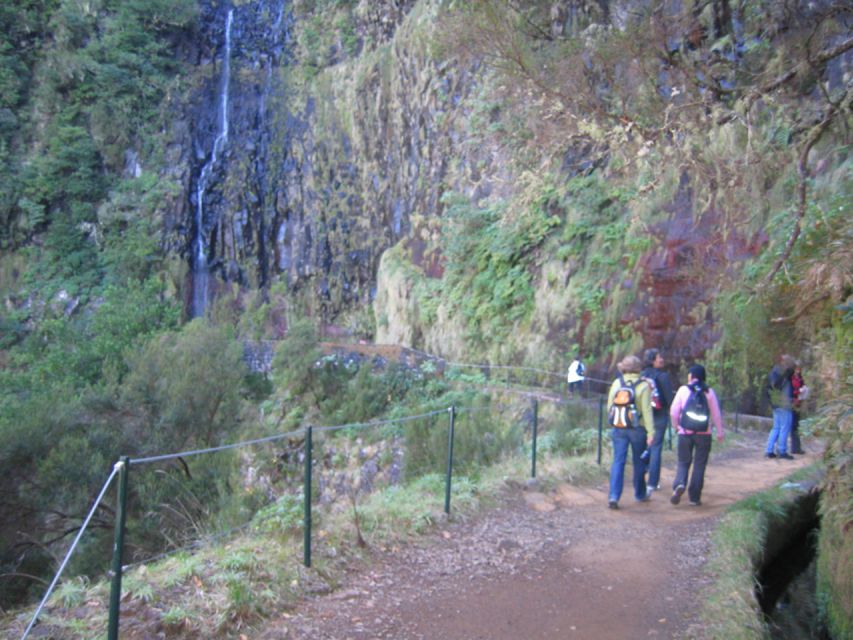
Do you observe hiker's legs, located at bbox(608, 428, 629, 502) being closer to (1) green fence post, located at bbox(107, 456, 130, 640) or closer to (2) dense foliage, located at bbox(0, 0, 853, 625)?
(2) dense foliage, located at bbox(0, 0, 853, 625)

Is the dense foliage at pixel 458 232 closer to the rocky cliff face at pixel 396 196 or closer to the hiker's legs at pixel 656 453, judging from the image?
the rocky cliff face at pixel 396 196

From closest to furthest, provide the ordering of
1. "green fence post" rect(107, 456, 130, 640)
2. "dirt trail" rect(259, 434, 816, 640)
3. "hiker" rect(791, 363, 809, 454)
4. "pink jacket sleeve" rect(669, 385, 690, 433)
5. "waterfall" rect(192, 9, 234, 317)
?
"green fence post" rect(107, 456, 130, 640) < "dirt trail" rect(259, 434, 816, 640) < "pink jacket sleeve" rect(669, 385, 690, 433) < "hiker" rect(791, 363, 809, 454) < "waterfall" rect(192, 9, 234, 317)

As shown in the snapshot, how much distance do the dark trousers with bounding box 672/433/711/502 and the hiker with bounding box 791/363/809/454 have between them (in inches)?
150

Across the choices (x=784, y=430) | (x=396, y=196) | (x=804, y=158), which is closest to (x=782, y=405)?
(x=784, y=430)

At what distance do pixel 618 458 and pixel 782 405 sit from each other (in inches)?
199

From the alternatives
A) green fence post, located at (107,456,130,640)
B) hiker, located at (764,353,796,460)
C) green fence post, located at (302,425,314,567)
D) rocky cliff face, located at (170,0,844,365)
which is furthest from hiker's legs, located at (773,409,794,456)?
green fence post, located at (107,456,130,640)

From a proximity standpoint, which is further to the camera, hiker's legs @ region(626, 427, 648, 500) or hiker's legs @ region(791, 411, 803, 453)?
hiker's legs @ region(791, 411, 803, 453)

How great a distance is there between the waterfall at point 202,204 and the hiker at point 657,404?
115ft

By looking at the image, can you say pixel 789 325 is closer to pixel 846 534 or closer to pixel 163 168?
pixel 846 534

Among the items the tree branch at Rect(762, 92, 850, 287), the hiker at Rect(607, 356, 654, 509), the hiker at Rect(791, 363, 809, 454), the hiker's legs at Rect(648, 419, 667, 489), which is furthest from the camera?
the hiker at Rect(791, 363, 809, 454)

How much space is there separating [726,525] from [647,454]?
143cm

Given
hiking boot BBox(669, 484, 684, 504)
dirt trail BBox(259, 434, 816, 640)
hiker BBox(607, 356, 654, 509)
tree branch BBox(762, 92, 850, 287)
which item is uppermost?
tree branch BBox(762, 92, 850, 287)

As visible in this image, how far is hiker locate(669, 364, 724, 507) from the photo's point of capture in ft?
25.7

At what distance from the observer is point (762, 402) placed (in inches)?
637
